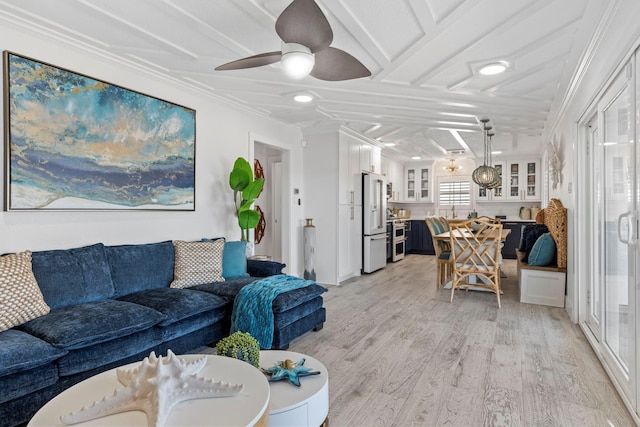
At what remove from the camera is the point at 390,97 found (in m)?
4.03

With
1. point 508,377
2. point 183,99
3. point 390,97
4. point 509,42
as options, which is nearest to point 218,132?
point 183,99

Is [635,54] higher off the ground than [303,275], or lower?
higher

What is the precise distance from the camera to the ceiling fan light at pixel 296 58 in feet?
6.74

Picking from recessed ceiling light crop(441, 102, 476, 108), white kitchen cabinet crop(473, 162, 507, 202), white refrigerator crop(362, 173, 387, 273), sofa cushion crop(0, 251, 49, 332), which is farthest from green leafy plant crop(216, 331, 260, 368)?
white kitchen cabinet crop(473, 162, 507, 202)

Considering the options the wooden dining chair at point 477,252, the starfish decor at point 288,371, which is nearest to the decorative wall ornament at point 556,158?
the wooden dining chair at point 477,252

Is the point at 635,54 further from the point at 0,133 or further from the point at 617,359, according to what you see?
the point at 0,133

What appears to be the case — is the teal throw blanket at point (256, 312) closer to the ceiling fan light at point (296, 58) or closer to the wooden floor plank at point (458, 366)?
the wooden floor plank at point (458, 366)

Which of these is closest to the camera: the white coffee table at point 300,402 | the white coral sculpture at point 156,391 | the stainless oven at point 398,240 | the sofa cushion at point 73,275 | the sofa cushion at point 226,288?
the white coral sculpture at point 156,391

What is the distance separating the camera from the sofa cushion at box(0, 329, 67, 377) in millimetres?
1722

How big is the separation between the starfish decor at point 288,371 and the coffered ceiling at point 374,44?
6.84 feet

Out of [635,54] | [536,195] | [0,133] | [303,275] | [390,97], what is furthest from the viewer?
[536,195]

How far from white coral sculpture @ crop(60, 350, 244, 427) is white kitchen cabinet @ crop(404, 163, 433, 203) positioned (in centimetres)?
899

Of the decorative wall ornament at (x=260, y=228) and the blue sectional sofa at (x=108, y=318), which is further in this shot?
the decorative wall ornament at (x=260, y=228)

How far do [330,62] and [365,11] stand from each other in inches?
16.6
